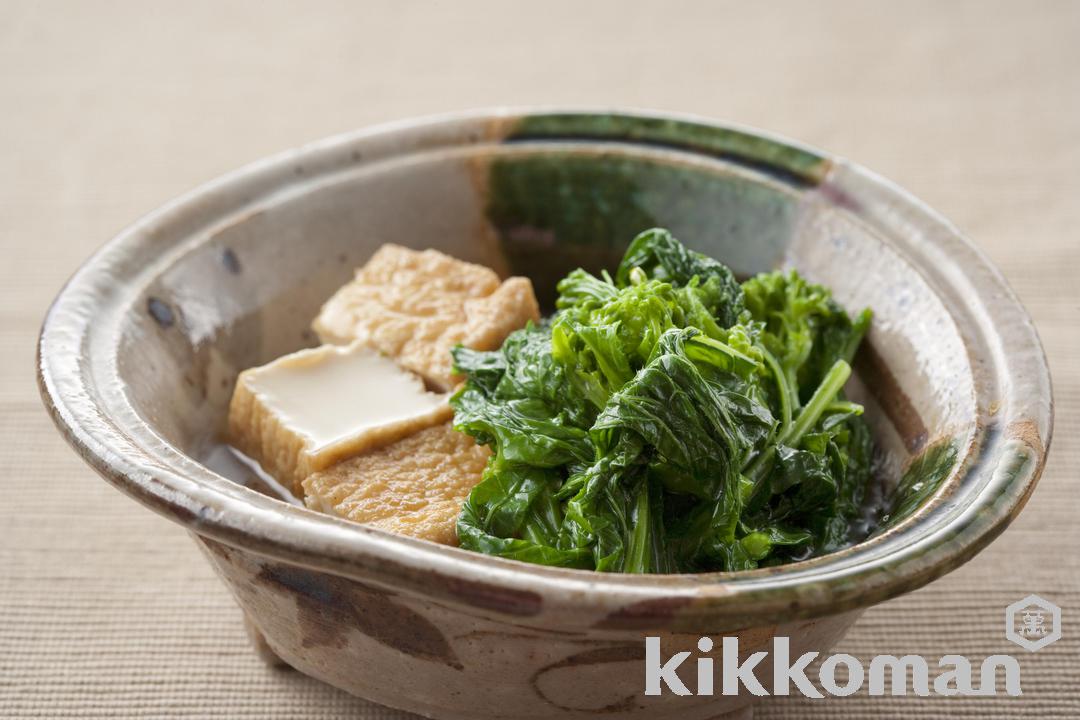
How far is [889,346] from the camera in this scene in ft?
9.72

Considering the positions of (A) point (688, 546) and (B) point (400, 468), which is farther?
(B) point (400, 468)

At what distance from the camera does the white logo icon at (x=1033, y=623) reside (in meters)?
3.04

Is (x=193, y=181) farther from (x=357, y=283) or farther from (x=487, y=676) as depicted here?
(x=487, y=676)

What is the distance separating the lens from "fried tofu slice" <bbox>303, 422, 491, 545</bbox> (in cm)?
255

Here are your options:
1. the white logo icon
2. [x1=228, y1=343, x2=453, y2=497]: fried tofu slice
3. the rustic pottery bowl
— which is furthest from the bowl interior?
the white logo icon

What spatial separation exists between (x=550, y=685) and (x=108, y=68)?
458 centimetres

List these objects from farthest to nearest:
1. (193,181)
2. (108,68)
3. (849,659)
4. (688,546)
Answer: (108,68) < (193,181) < (849,659) < (688,546)

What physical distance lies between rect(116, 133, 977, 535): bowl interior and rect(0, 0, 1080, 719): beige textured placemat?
569mm

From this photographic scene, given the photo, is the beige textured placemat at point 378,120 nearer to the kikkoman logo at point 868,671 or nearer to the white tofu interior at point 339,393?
the kikkoman logo at point 868,671

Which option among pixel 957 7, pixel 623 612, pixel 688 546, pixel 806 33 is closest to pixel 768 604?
pixel 623 612

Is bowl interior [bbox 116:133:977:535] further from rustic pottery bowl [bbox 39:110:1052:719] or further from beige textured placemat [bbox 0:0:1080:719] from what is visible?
beige textured placemat [bbox 0:0:1080:719]

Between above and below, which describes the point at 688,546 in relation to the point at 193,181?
below

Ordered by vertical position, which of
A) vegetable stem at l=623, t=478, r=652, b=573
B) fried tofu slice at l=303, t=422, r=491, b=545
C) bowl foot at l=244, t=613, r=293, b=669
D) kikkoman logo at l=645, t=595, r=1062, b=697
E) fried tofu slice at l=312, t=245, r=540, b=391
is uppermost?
fried tofu slice at l=312, t=245, r=540, b=391

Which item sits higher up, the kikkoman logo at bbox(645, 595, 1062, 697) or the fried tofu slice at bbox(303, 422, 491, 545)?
the fried tofu slice at bbox(303, 422, 491, 545)
